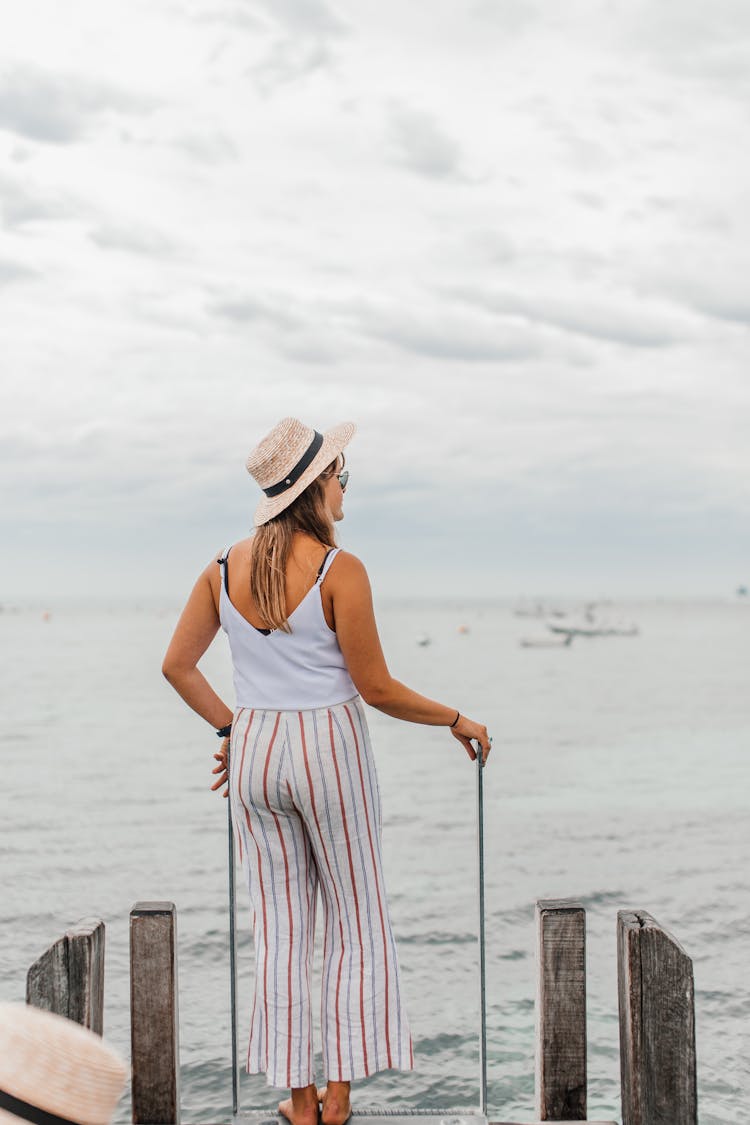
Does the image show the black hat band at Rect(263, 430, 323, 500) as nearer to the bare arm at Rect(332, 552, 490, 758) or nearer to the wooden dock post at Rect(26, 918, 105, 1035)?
the bare arm at Rect(332, 552, 490, 758)

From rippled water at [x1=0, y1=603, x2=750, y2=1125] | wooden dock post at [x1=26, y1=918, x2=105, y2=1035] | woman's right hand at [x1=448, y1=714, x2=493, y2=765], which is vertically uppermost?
woman's right hand at [x1=448, y1=714, x2=493, y2=765]

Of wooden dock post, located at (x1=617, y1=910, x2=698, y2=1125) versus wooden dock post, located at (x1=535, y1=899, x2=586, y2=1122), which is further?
wooden dock post, located at (x1=535, y1=899, x2=586, y2=1122)

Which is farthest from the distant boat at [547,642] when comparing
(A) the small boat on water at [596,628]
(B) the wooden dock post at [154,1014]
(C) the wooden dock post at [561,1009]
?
(B) the wooden dock post at [154,1014]

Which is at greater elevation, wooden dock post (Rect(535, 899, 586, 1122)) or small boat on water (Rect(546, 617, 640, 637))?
small boat on water (Rect(546, 617, 640, 637))

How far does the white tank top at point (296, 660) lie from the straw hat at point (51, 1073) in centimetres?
158

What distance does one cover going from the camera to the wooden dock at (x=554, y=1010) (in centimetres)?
372

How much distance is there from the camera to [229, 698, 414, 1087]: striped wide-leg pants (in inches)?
143

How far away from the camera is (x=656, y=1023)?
3.76m

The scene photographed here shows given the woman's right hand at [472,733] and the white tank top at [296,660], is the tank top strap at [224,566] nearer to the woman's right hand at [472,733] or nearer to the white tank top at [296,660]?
the white tank top at [296,660]

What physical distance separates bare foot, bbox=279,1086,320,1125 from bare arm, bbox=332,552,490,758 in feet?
4.26

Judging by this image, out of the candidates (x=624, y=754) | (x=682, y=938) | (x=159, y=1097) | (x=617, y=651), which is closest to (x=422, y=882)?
A: (x=682, y=938)

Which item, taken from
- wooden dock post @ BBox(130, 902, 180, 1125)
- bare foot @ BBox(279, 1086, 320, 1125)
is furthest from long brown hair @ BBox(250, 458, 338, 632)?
bare foot @ BBox(279, 1086, 320, 1125)

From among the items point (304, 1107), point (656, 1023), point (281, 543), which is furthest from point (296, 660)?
point (656, 1023)

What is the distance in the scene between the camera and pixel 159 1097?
155 inches
